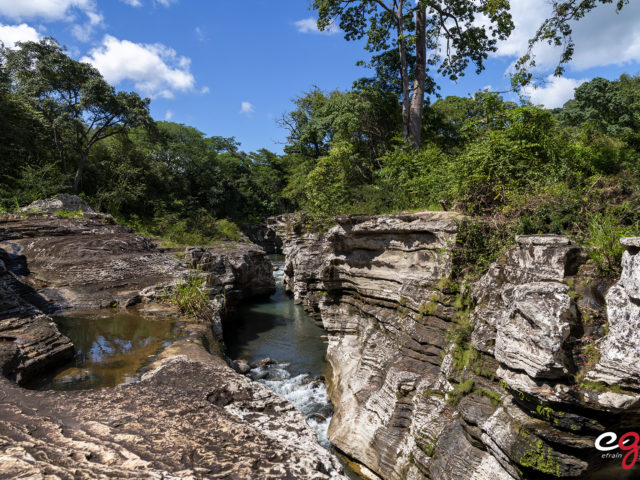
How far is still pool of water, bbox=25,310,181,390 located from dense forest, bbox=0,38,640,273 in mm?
6757

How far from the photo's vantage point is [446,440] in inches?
222

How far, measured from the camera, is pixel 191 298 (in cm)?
949

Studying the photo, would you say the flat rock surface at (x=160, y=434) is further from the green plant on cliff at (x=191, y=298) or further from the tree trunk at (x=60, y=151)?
the tree trunk at (x=60, y=151)

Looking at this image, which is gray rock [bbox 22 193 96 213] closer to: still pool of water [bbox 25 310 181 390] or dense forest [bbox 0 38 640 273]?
dense forest [bbox 0 38 640 273]

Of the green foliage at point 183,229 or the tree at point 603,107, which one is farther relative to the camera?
the green foliage at point 183,229

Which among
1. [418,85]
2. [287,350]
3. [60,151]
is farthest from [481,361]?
[60,151]

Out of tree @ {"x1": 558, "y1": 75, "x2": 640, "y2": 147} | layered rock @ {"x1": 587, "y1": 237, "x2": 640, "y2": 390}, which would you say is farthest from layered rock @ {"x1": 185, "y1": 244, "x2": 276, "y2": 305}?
tree @ {"x1": 558, "y1": 75, "x2": 640, "y2": 147}

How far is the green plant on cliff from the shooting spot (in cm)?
934

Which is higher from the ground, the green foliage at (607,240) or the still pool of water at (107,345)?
the green foliage at (607,240)

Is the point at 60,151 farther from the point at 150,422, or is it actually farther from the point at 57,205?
the point at 150,422

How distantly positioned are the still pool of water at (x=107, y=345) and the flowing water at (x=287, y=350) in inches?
138

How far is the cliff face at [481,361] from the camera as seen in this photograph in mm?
4141

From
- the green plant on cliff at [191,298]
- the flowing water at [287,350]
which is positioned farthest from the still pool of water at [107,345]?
the flowing water at [287,350]

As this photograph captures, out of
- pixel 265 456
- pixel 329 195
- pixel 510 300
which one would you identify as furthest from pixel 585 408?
pixel 329 195
